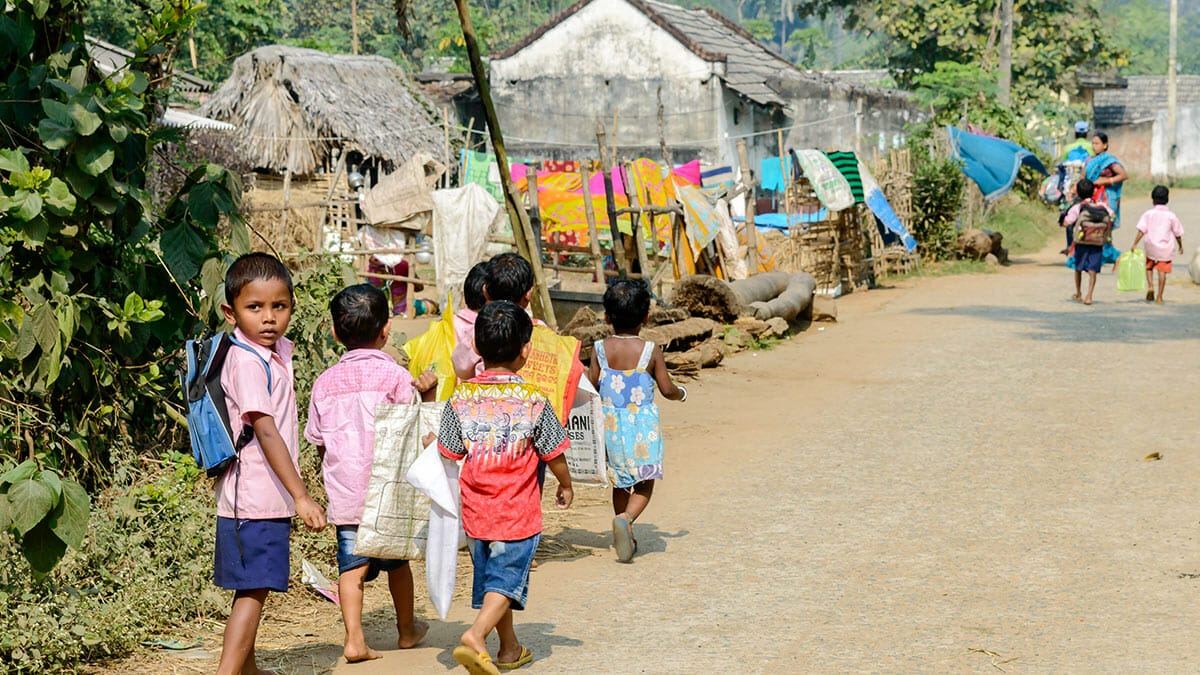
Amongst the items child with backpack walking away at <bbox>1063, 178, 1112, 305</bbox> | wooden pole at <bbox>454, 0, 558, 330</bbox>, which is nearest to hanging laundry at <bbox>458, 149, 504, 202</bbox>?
child with backpack walking away at <bbox>1063, 178, 1112, 305</bbox>

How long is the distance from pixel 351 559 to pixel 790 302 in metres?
9.96

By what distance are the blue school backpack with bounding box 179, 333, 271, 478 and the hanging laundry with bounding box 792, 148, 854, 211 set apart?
44.9 ft

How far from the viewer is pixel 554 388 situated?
18.4 ft

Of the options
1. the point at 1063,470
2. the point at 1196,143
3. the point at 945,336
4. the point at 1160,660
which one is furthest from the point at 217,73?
the point at 1196,143

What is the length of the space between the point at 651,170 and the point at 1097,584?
1102 cm

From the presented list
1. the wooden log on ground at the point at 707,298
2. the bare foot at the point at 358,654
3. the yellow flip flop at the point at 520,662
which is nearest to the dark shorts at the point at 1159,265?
the wooden log on ground at the point at 707,298

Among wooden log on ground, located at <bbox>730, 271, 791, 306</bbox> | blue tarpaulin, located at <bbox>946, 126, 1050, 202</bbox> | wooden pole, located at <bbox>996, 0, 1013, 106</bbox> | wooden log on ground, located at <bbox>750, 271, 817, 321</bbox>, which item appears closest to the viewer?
wooden log on ground, located at <bbox>750, 271, 817, 321</bbox>

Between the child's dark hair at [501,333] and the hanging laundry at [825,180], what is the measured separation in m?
13.0

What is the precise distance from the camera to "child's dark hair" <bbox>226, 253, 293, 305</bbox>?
13.8 feet

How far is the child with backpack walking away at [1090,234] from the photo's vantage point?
585 inches

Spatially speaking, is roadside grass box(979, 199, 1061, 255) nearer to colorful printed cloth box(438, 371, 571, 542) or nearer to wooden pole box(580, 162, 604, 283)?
wooden pole box(580, 162, 604, 283)

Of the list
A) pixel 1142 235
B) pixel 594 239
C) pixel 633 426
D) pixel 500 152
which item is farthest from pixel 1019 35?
pixel 633 426

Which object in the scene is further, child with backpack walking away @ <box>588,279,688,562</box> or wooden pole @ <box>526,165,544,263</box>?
wooden pole @ <box>526,165,544,263</box>

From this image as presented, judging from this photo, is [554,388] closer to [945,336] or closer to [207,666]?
[207,666]
